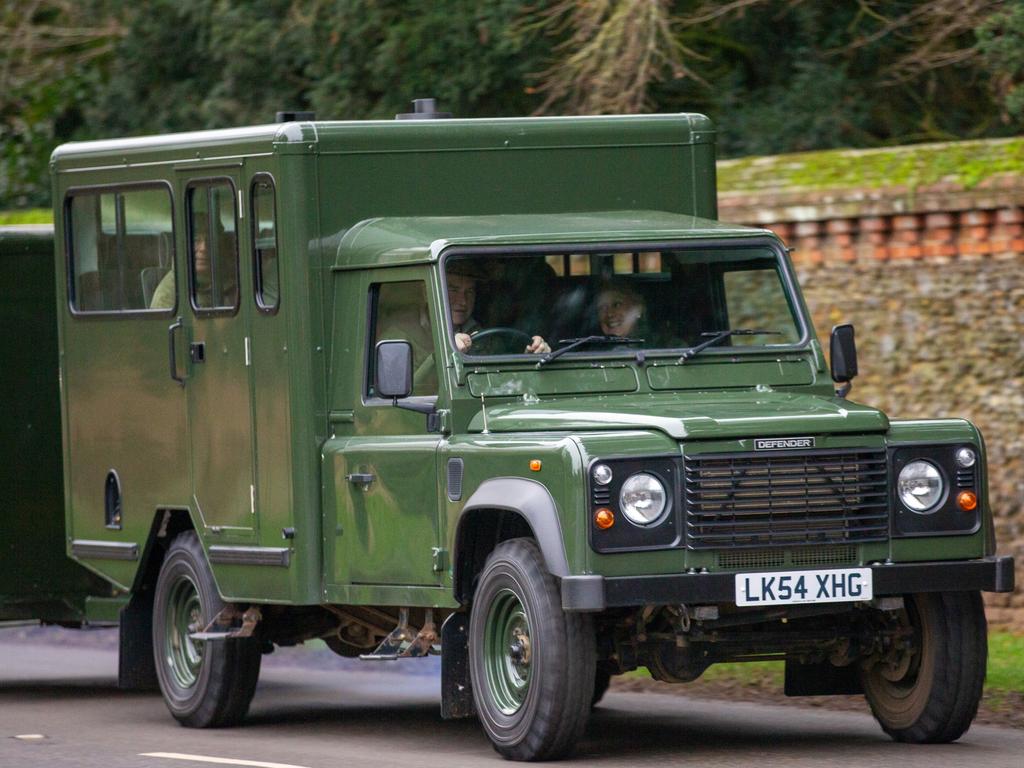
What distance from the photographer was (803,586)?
8898 mm

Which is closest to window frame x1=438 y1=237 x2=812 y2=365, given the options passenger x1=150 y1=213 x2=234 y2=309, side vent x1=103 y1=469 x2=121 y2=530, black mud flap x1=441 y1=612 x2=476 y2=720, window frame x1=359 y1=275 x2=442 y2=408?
window frame x1=359 y1=275 x2=442 y2=408

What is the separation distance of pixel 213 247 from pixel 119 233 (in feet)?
3.41

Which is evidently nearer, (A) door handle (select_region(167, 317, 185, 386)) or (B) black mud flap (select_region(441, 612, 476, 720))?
(B) black mud flap (select_region(441, 612, 476, 720))

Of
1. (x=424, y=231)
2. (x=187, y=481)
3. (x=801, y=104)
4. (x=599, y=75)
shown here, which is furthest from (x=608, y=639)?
(x=801, y=104)

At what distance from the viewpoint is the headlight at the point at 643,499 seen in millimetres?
8789

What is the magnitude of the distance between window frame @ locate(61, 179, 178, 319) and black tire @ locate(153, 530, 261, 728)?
119cm

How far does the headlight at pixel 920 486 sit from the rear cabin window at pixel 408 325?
207 cm

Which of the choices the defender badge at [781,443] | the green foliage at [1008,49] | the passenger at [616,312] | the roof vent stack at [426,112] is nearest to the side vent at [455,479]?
the passenger at [616,312]

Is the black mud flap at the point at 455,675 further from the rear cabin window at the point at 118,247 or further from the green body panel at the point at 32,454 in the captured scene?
the green body panel at the point at 32,454

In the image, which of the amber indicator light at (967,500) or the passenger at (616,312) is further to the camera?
the passenger at (616,312)

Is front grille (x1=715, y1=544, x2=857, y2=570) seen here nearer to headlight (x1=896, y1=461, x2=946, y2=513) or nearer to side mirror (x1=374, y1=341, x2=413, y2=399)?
headlight (x1=896, y1=461, x2=946, y2=513)

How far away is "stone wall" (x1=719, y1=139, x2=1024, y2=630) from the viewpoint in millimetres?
13688

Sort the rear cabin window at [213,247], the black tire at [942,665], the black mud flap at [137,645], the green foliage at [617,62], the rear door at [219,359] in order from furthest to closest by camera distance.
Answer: the green foliage at [617,62] → the black mud flap at [137,645] → the rear cabin window at [213,247] → the rear door at [219,359] → the black tire at [942,665]

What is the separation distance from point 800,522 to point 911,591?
20.9 inches
